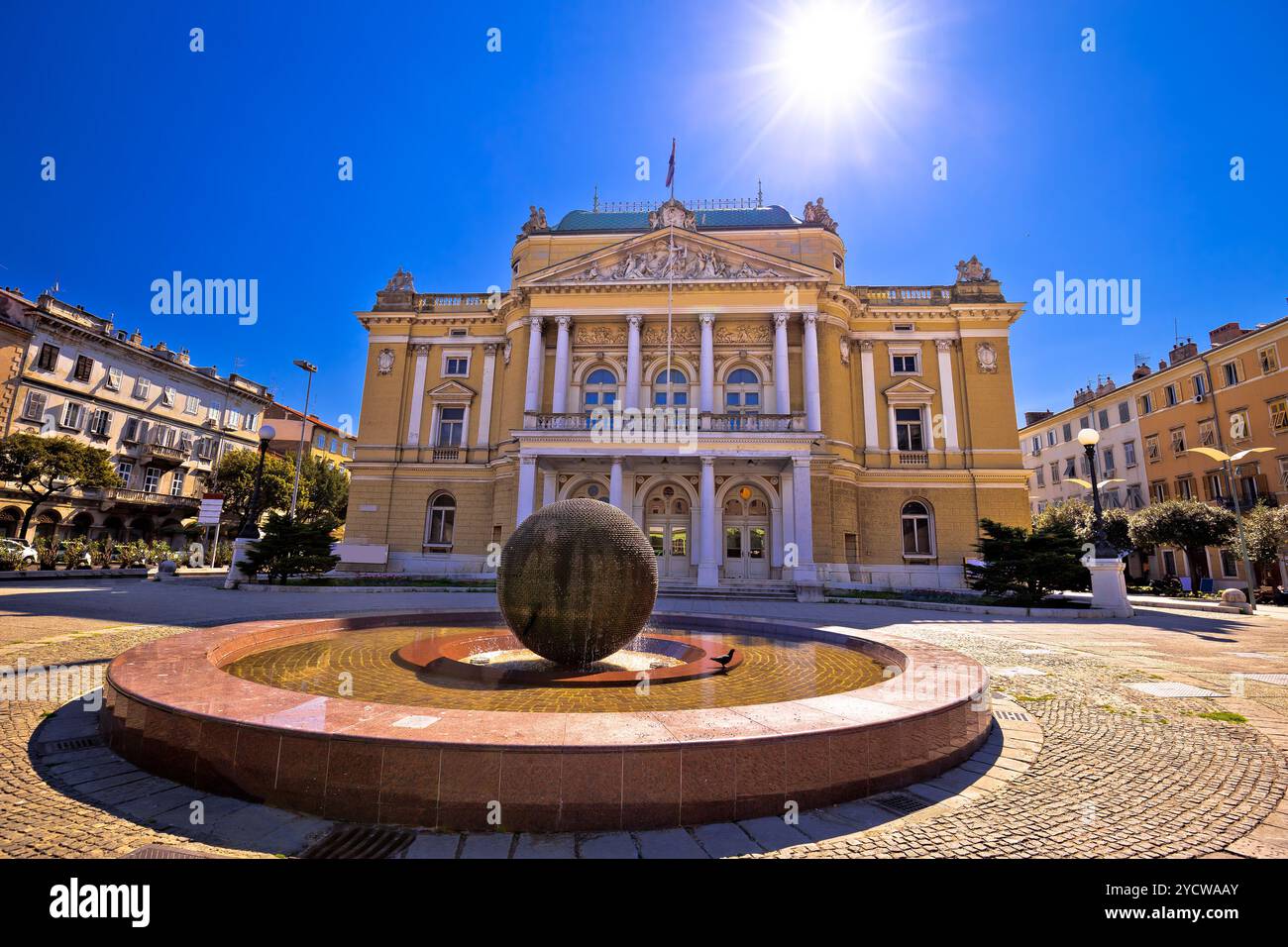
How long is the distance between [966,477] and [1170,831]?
28.1 meters

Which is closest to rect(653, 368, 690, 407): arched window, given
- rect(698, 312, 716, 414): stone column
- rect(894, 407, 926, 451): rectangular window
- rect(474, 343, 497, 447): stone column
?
rect(698, 312, 716, 414): stone column

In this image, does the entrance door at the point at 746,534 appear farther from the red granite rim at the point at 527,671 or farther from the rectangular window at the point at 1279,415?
the rectangular window at the point at 1279,415

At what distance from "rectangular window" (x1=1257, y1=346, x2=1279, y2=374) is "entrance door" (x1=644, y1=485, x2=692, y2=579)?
34.9 m

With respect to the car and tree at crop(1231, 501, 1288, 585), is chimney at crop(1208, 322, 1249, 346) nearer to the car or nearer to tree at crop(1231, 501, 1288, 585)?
tree at crop(1231, 501, 1288, 585)

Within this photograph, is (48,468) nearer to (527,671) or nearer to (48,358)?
(48,358)

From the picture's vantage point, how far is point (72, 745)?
4.55 metres

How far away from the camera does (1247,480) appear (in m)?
32.7

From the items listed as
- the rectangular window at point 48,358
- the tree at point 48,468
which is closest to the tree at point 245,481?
the tree at point 48,468

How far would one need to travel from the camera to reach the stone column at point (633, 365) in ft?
89.0

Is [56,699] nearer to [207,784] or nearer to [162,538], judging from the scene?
[207,784]

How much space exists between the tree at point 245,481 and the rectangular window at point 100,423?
23.6 ft

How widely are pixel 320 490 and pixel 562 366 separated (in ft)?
107

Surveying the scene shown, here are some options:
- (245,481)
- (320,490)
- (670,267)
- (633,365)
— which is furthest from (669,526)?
(245,481)
